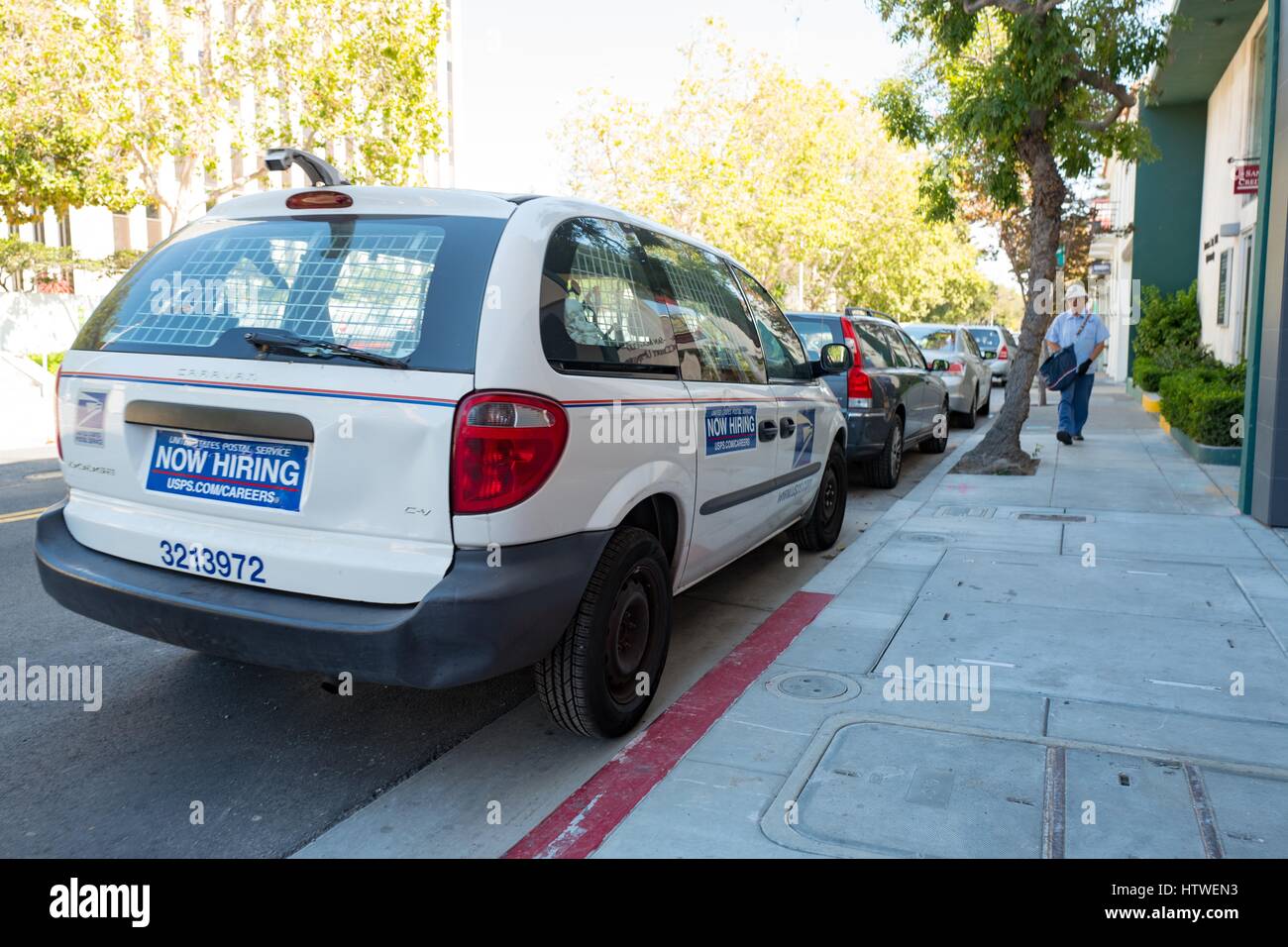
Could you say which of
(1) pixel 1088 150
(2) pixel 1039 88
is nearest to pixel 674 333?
(2) pixel 1039 88

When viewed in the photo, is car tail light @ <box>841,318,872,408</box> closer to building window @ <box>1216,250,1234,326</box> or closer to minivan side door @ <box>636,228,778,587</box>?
minivan side door @ <box>636,228,778,587</box>

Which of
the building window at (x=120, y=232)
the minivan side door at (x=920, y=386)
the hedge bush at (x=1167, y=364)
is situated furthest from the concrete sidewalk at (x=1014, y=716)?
the building window at (x=120, y=232)

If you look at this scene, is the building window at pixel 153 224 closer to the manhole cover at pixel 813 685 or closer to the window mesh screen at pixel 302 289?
the window mesh screen at pixel 302 289

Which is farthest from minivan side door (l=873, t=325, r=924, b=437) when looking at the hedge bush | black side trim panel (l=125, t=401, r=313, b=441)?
black side trim panel (l=125, t=401, r=313, b=441)

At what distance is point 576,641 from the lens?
3334mm

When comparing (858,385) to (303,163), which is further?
(858,385)

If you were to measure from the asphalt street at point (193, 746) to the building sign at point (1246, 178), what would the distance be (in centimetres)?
1301

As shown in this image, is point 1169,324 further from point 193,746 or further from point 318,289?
point 193,746

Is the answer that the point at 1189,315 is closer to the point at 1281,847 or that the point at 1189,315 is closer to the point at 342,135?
the point at 342,135

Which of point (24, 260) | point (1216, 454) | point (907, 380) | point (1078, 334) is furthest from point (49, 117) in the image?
point (1216, 454)

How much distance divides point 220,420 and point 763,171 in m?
30.4

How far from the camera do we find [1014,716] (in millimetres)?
3928

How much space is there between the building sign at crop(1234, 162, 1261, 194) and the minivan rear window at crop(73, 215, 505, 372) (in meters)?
13.4

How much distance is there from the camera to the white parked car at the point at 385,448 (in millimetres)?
2955
